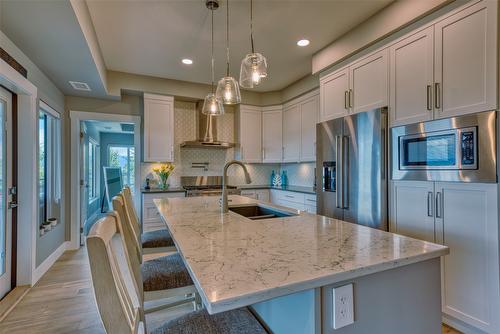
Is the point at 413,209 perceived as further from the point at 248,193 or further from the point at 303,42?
the point at 248,193

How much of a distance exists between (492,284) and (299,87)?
11.3ft

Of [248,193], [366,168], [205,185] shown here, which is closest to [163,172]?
[205,185]

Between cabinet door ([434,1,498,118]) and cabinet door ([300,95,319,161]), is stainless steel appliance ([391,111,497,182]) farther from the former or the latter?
cabinet door ([300,95,319,161])

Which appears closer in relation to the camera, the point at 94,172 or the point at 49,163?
the point at 49,163

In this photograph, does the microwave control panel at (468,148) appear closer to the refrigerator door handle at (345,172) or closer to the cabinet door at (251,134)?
the refrigerator door handle at (345,172)

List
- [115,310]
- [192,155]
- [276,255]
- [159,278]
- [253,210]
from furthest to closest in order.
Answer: [192,155]
[253,210]
[159,278]
[276,255]
[115,310]

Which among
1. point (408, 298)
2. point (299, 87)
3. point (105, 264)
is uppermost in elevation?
point (299, 87)

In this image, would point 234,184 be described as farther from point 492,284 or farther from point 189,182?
point 492,284

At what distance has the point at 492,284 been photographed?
172 cm

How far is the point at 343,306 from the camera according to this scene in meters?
0.85

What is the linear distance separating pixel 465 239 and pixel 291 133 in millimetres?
3065

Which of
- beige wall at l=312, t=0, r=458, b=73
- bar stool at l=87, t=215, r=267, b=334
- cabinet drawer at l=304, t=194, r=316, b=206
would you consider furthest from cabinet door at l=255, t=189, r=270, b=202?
bar stool at l=87, t=215, r=267, b=334

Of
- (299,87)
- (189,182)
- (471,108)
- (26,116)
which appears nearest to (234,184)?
(189,182)

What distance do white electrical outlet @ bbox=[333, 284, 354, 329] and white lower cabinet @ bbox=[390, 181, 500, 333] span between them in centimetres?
153
